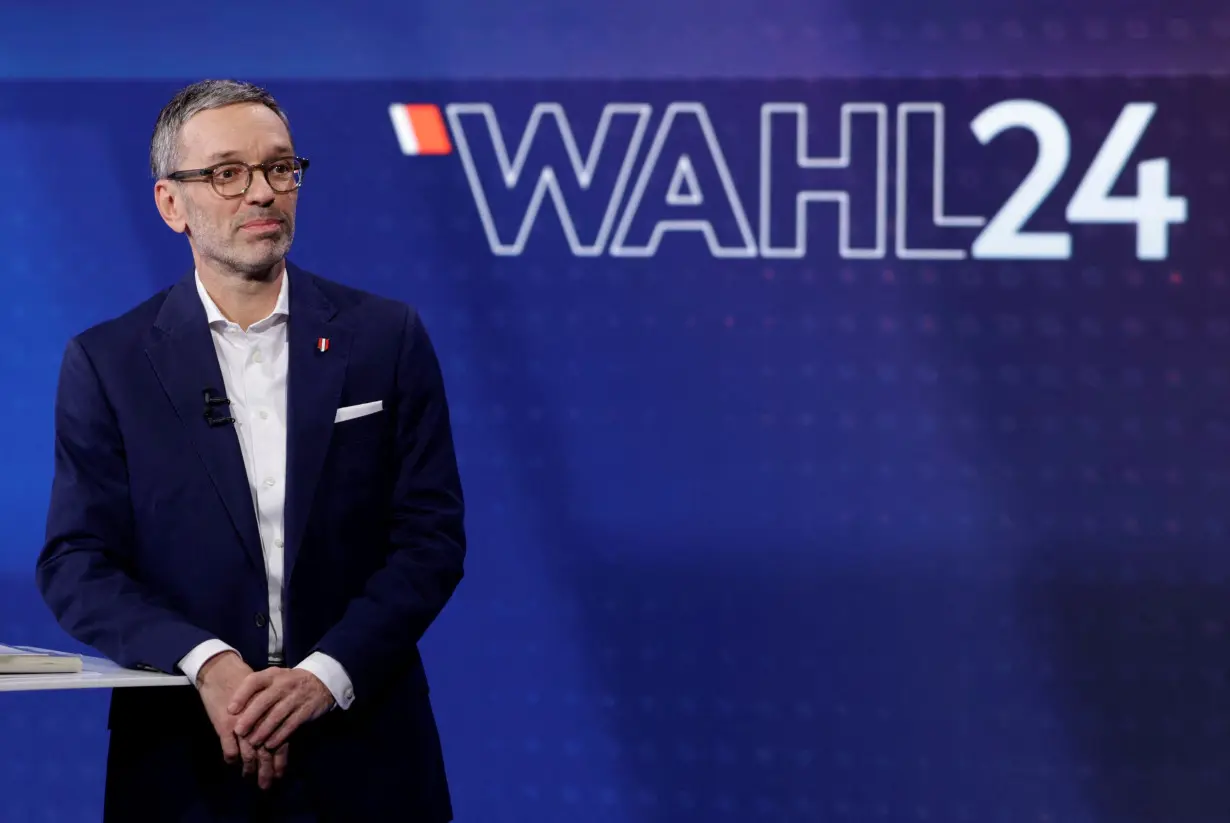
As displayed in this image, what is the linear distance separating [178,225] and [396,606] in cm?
57

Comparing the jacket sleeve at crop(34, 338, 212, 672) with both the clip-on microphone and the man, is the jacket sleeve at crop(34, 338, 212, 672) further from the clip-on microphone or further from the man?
the clip-on microphone

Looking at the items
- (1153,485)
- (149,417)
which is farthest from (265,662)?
(1153,485)

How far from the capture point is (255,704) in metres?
1.78

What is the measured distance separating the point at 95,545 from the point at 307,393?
1.02 ft

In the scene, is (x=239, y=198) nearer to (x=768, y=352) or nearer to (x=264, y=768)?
(x=264, y=768)

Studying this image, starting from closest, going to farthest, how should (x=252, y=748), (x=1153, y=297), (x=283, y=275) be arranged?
(x=252, y=748) < (x=283, y=275) < (x=1153, y=297)

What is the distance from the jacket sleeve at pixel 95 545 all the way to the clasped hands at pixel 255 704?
0.05 metres

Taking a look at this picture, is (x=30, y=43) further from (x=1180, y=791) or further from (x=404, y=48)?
(x=1180, y=791)

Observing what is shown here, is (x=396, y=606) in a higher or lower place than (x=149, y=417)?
lower

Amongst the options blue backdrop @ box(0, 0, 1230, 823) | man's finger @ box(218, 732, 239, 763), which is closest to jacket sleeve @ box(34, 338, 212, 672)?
man's finger @ box(218, 732, 239, 763)

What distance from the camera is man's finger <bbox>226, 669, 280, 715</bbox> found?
5.79 feet

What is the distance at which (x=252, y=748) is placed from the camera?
5.91 feet

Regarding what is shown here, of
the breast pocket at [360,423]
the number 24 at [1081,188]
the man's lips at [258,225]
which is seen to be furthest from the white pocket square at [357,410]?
the number 24 at [1081,188]

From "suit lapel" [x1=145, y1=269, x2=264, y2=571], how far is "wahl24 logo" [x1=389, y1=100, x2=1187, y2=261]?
150 cm
